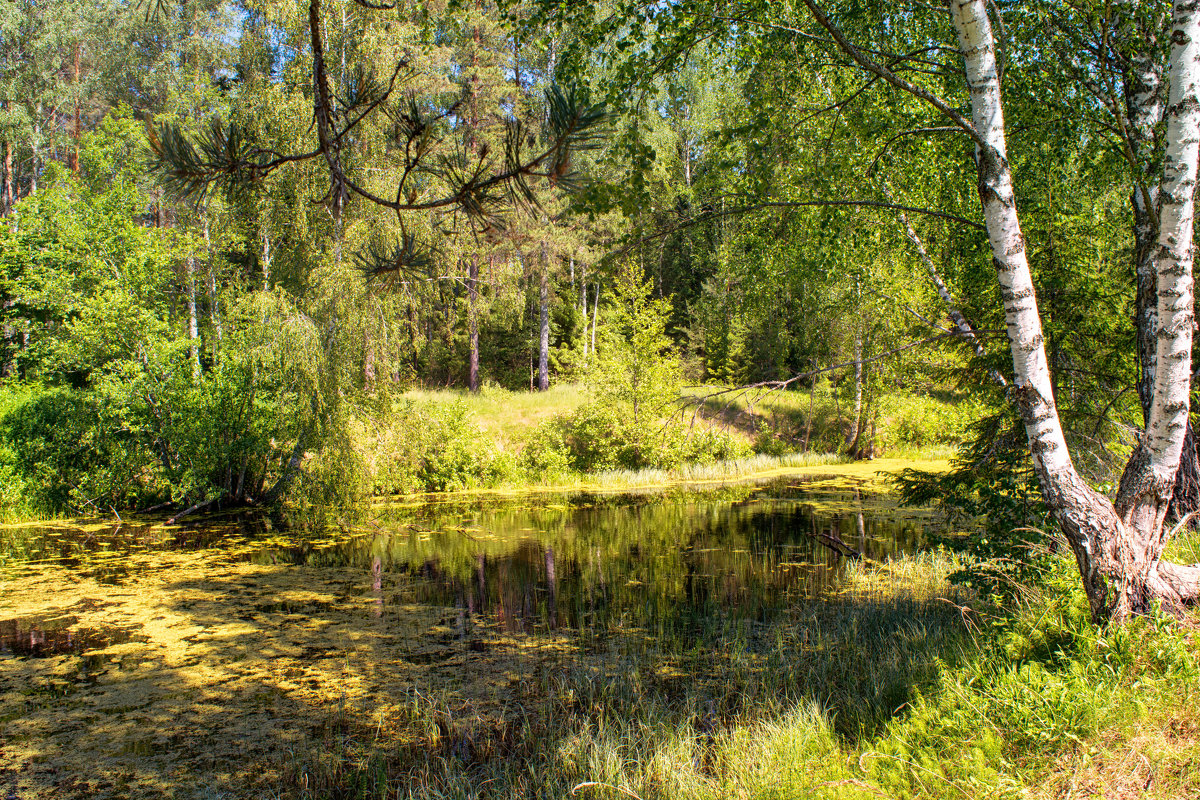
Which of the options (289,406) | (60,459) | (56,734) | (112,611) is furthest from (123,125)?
(56,734)

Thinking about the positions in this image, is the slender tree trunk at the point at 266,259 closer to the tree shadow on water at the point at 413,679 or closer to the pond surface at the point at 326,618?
the pond surface at the point at 326,618

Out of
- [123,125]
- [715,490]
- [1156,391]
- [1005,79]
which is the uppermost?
[123,125]

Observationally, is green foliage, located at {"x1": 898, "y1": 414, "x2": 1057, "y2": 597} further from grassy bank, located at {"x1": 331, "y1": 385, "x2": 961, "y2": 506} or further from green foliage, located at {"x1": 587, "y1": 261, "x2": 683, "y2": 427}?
green foliage, located at {"x1": 587, "y1": 261, "x2": 683, "y2": 427}

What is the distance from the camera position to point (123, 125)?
69.2ft

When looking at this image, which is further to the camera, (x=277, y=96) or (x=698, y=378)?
(x=698, y=378)

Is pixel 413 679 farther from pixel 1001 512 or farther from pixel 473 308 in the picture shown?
pixel 473 308

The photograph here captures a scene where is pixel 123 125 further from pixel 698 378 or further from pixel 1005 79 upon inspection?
pixel 1005 79

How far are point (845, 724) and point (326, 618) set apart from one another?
17.0ft

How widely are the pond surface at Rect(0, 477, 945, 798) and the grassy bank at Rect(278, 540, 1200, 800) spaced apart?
0.86 ft

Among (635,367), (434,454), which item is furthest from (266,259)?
(635,367)

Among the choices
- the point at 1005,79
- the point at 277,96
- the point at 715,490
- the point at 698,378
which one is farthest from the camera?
the point at 698,378

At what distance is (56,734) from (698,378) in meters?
25.7

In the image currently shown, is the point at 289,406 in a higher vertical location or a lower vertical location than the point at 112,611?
higher

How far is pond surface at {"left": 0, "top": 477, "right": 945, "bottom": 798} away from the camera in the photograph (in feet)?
15.3
